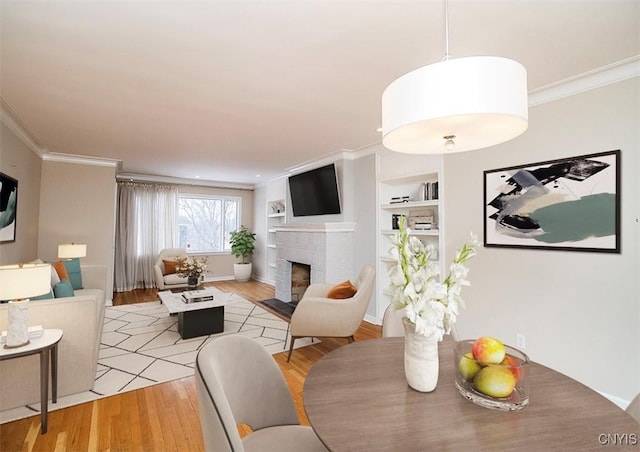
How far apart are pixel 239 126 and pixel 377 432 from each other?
3221mm

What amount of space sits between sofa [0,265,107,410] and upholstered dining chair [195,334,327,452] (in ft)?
5.82

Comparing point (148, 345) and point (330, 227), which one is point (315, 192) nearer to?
point (330, 227)

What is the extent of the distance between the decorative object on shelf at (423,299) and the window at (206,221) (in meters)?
6.96

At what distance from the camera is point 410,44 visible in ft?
6.05

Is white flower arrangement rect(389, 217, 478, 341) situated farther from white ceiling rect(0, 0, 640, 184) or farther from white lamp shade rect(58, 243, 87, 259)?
white lamp shade rect(58, 243, 87, 259)

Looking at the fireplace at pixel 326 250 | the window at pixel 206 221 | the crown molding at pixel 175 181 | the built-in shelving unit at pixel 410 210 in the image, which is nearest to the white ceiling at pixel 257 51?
the built-in shelving unit at pixel 410 210

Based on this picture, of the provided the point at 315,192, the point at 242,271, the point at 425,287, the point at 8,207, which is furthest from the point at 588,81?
the point at 242,271

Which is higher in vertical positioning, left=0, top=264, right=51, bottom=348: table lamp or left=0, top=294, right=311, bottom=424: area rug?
left=0, top=264, right=51, bottom=348: table lamp

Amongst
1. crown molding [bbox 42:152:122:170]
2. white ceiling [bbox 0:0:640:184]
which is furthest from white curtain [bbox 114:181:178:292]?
white ceiling [bbox 0:0:640:184]

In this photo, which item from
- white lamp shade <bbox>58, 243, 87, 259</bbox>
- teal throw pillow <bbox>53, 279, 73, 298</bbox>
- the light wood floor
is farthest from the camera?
white lamp shade <bbox>58, 243, 87, 259</bbox>

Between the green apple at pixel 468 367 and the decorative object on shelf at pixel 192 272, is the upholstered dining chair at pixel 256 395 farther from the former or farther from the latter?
the decorative object on shelf at pixel 192 272

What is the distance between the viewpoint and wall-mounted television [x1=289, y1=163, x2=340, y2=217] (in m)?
4.62

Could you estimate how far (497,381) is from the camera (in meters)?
0.95

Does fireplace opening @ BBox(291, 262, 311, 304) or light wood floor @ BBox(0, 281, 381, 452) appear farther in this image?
fireplace opening @ BBox(291, 262, 311, 304)
